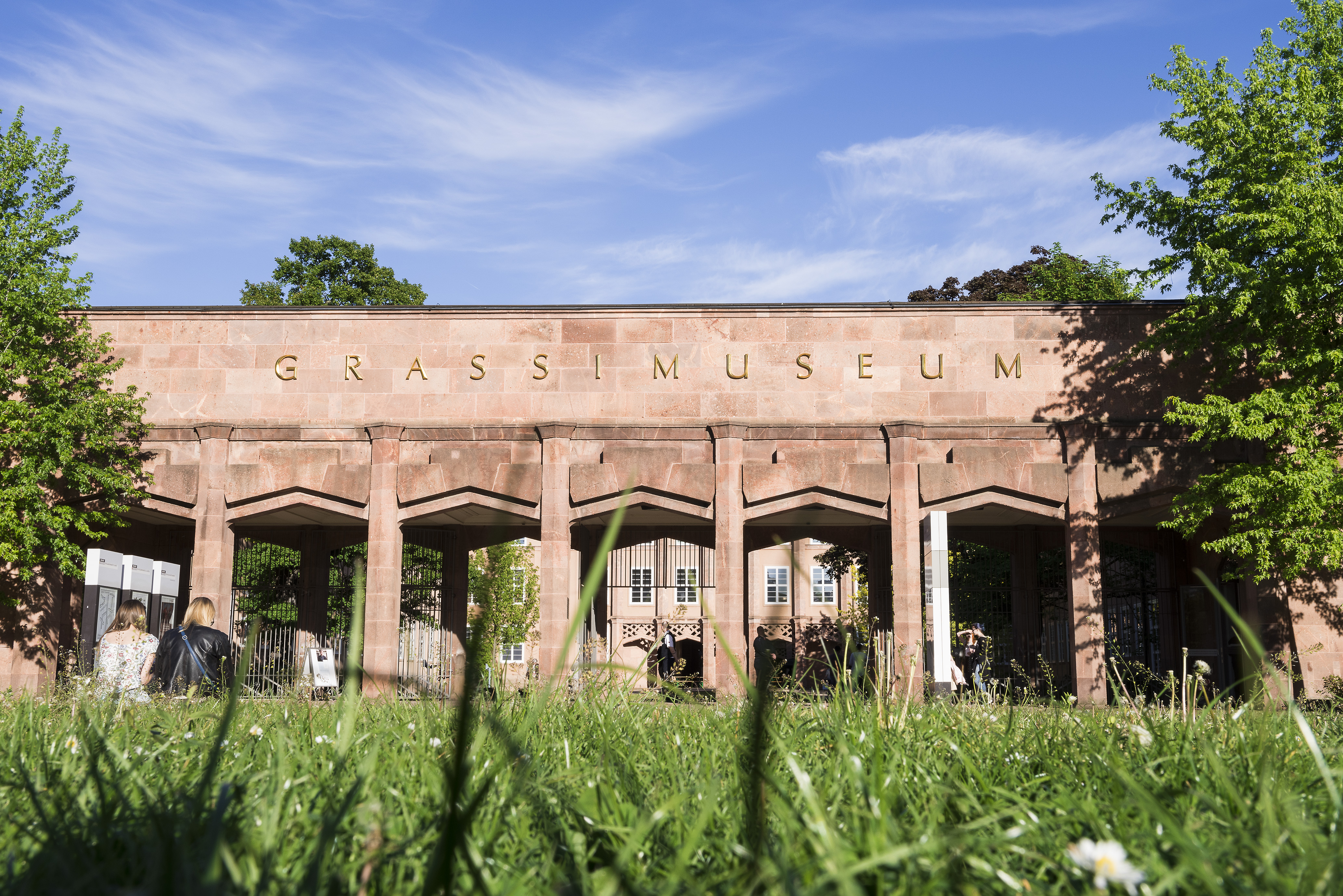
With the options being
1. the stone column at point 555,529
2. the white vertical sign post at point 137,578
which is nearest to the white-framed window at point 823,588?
the stone column at point 555,529

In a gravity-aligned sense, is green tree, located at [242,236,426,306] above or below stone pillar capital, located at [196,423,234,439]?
above

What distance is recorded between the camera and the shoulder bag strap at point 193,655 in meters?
6.91

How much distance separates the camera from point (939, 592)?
41.9ft

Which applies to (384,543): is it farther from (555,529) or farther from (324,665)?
(555,529)

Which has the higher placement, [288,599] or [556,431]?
[556,431]

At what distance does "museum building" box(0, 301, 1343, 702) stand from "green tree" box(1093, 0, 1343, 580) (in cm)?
167

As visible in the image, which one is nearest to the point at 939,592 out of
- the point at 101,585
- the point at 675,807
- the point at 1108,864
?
the point at 675,807

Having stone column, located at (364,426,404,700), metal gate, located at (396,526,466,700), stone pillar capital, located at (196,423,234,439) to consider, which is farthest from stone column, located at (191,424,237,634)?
metal gate, located at (396,526,466,700)

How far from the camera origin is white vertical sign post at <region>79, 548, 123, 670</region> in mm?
17203

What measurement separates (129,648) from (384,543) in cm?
995

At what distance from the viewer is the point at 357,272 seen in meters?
39.3

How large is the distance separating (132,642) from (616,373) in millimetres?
11807

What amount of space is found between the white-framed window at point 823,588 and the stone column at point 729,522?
35202 mm

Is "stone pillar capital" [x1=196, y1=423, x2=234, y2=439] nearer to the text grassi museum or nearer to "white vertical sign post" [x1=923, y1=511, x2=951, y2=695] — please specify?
the text grassi museum
